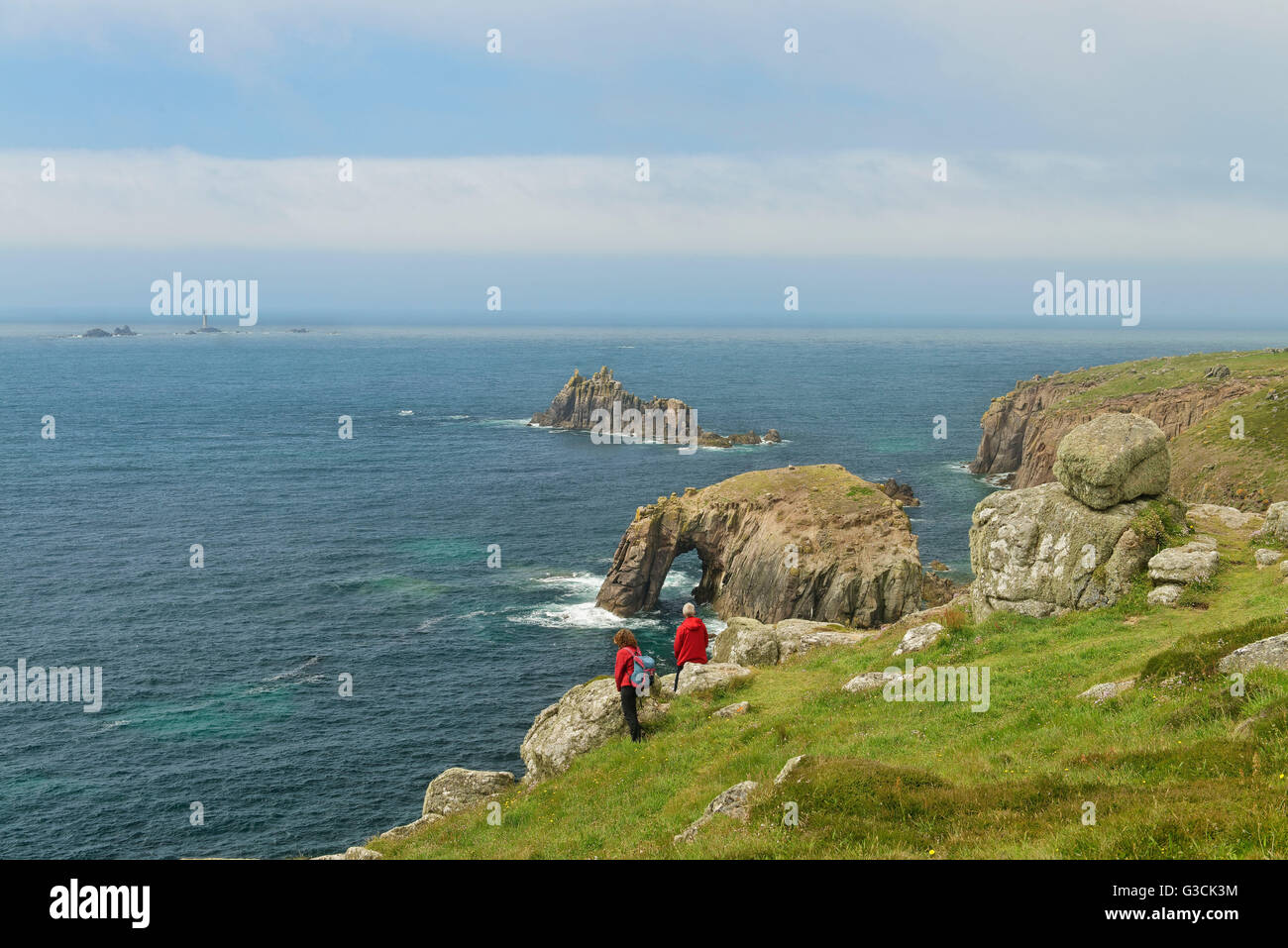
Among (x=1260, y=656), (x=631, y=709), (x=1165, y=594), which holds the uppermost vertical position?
(x=1260, y=656)

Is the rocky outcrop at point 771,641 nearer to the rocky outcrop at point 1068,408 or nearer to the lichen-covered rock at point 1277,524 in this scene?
the lichen-covered rock at point 1277,524

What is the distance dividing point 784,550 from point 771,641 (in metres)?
38.6

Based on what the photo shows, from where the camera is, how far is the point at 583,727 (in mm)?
26562

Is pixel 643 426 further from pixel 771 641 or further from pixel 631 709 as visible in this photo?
pixel 631 709

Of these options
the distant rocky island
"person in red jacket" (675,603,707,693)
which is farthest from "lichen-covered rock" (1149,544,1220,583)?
the distant rocky island

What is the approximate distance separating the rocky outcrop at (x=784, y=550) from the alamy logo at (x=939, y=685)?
42.9m

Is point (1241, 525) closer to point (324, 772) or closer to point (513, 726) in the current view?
point (513, 726)

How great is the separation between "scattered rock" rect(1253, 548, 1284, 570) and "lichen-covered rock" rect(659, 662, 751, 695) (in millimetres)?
17116

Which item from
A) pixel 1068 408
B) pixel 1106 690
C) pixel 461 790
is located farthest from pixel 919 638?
pixel 1068 408

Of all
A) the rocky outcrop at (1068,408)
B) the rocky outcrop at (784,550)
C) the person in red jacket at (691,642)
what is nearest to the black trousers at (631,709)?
the person in red jacket at (691,642)

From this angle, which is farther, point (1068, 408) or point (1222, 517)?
point (1068, 408)

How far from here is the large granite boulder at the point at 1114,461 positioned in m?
29.6

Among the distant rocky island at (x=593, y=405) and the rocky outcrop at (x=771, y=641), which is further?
the distant rocky island at (x=593, y=405)
